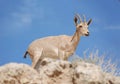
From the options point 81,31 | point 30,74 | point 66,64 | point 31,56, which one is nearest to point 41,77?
point 30,74

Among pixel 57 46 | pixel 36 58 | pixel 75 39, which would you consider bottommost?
pixel 36 58

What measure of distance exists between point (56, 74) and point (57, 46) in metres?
5.44

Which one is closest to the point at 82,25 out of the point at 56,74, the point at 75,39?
the point at 75,39

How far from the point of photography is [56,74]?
7293mm

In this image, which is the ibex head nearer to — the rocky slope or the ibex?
the ibex

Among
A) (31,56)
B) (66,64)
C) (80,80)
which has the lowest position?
(80,80)

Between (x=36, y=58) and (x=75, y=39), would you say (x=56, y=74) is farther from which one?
(x=75, y=39)

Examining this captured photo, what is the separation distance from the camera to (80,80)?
699cm

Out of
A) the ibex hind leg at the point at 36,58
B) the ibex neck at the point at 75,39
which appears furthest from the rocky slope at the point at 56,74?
the ibex neck at the point at 75,39

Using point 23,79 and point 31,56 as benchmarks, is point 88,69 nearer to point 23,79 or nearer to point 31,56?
point 23,79

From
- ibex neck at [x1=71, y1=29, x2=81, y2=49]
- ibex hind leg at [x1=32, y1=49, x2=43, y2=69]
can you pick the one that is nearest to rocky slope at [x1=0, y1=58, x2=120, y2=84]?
ibex hind leg at [x1=32, y1=49, x2=43, y2=69]

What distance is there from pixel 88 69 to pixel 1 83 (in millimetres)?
1546

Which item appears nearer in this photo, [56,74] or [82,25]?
[56,74]

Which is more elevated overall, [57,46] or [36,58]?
[57,46]
